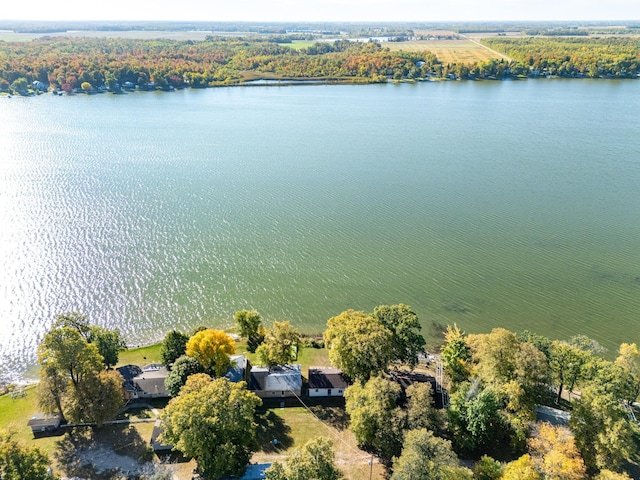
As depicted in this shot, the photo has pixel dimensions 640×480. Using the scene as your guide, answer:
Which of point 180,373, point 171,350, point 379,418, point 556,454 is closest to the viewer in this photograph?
point 556,454

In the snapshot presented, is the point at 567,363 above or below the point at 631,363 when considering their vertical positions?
below

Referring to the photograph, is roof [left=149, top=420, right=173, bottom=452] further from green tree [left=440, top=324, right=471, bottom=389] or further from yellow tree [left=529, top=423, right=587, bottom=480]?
yellow tree [left=529, top=423, right=587, bottom=480]

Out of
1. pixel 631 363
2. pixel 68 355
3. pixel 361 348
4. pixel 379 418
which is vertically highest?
pixel 68 355

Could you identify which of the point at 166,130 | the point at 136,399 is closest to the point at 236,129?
the point at 166,130

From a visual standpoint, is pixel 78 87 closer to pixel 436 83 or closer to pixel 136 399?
pixel 436 83

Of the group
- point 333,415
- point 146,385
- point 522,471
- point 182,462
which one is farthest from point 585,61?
point 182,462

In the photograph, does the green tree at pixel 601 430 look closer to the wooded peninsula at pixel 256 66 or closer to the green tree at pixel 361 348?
the green tree at pixel 361 348

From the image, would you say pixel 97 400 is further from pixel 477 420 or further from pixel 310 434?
pixel 477 420
